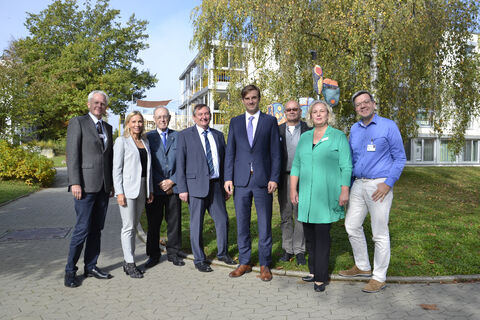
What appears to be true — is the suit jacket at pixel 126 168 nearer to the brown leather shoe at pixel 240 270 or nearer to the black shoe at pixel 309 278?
the brown leather shoe at pixel 240 270

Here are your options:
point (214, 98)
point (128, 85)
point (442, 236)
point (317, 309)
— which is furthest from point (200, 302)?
point (128, 85)

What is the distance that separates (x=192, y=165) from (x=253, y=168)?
924 millimetres

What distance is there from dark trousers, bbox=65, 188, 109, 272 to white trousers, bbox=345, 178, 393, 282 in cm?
305

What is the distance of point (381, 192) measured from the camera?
459cm

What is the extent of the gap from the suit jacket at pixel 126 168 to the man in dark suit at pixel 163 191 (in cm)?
57

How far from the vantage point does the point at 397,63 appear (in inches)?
517

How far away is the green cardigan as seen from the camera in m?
4.66

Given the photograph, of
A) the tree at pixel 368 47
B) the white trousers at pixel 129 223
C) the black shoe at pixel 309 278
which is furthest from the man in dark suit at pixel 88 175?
the tree at pixel 368 47

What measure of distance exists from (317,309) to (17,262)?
4.39m

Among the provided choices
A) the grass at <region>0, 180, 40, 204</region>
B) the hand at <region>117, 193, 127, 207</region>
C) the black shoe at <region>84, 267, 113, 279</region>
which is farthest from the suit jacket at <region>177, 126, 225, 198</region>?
the grass at <region>0, 180, 40, 204</region>

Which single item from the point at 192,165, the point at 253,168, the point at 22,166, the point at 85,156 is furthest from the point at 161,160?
the point at 22,166

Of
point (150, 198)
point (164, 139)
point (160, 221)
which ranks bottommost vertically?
point (160, 221)

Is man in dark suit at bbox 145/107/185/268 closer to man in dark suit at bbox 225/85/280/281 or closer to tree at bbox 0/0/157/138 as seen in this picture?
man in dark suit at bbox 225/85/280/281

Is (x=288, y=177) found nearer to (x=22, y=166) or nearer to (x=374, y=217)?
(x=374, y=217)
